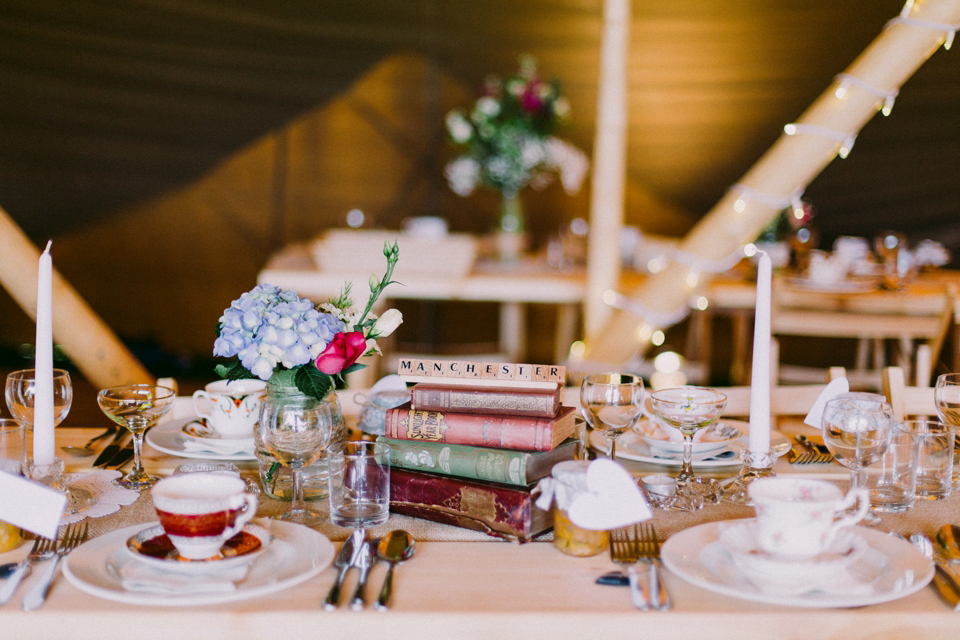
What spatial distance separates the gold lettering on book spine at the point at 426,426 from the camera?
1.20 metres

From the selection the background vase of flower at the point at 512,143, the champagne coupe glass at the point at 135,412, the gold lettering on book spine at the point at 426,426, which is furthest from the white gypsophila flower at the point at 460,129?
the gold lettering on book spine at the point at 426,426

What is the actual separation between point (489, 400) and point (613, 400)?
20 cm

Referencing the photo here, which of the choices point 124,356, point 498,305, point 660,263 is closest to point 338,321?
point 124,356

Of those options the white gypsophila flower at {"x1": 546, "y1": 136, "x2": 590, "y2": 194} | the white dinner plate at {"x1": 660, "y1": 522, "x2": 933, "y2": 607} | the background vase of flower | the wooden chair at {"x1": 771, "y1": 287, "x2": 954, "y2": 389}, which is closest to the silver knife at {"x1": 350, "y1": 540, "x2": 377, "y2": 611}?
the white dinner plate at {"x1": 660, "y1": 522, "x2": 933, "y2": 607}

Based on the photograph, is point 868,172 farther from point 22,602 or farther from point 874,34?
point 22,602

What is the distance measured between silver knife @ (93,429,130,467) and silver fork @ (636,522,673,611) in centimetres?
84

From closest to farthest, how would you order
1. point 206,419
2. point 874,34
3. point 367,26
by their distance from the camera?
point 206,419, point 874,34, point 367,26

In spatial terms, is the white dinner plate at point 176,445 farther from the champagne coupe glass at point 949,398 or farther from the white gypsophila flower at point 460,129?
the white gypsophila flower at point 460,129

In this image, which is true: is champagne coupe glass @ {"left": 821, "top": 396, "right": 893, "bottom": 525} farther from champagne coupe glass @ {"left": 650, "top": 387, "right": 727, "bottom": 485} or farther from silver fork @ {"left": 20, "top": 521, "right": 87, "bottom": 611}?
silver fork @ {"left": 20, "top": 521, "right": 87, "bottom": 611}

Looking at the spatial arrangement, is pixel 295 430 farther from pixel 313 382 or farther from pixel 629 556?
pixel 629 556

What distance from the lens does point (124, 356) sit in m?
2.46

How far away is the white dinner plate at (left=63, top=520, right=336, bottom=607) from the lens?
0.89 metres

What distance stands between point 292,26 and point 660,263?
103 inches

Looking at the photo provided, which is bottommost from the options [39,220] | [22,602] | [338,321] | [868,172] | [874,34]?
[22,602]
